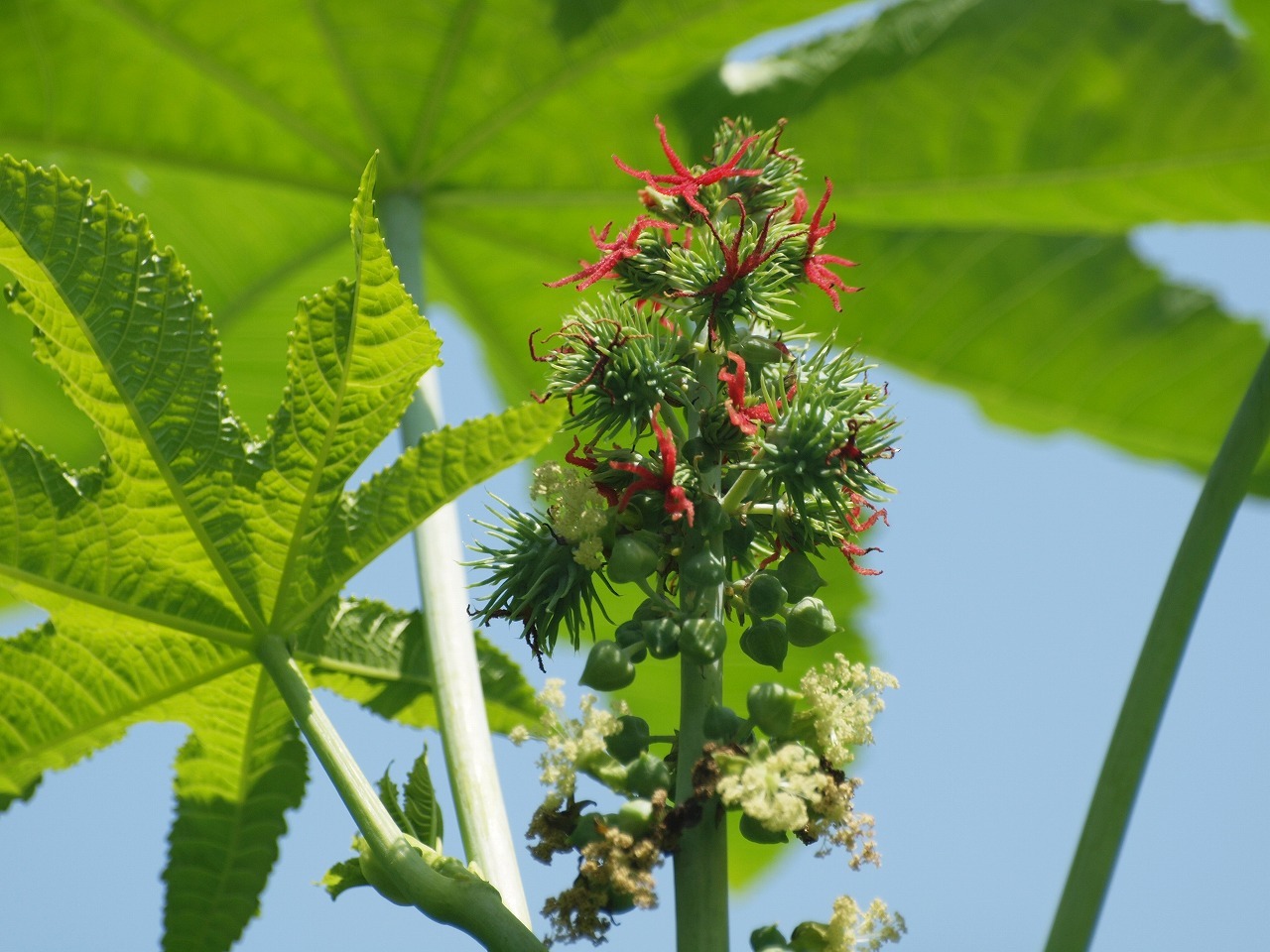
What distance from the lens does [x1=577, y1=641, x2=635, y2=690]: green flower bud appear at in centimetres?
178

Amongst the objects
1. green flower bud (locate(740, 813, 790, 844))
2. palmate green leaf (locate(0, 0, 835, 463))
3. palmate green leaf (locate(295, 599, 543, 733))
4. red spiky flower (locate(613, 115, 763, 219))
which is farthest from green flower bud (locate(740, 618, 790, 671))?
palmate green leaf (locate(0, 0, 835, 463))

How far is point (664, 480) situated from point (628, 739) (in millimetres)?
336

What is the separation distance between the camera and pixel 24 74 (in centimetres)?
387

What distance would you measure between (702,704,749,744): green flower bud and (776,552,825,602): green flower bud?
24cm

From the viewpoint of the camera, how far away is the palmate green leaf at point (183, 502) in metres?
2.15

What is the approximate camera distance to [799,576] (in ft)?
6.21

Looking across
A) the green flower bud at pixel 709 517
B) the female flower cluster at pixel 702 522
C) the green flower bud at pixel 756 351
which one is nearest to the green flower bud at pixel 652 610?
the female flower cluster at pixel 702 522

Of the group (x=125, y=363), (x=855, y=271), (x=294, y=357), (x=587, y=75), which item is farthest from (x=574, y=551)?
(x=855, y=271)

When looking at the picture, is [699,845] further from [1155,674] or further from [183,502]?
[183,502]

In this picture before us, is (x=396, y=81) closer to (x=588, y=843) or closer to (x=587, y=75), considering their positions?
(x=587, y=75)

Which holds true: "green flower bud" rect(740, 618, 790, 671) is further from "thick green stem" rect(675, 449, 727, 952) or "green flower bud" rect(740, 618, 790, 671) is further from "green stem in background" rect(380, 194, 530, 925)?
"green stem in background" rect(380, 194, 530, 925)

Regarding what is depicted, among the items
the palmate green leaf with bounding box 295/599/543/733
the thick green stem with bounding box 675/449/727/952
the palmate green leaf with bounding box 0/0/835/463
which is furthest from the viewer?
the palmate green leaf with bounding box 0/0/835/463

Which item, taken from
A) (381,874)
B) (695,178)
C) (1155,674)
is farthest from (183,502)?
(1155,674)

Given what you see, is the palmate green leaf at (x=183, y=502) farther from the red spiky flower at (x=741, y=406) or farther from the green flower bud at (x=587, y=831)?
the green flower bud at (x=587, y=831)
